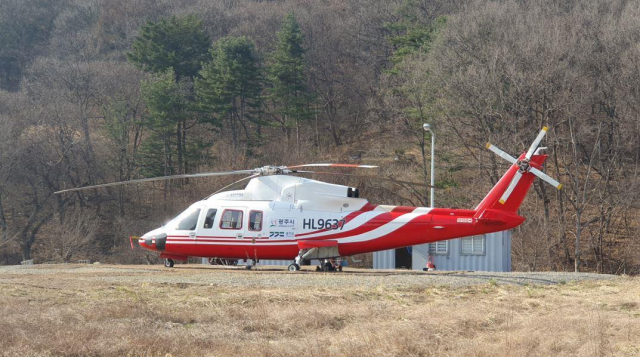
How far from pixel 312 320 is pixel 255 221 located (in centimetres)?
988

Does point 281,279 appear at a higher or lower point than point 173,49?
lower

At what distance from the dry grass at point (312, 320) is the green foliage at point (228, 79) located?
147 ft

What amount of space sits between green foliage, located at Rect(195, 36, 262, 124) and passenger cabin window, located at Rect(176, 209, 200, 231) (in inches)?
1517

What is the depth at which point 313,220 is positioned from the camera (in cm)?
2283

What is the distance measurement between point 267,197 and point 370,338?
1191 cm

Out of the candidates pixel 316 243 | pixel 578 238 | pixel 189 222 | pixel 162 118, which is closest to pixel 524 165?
pixel 316 243

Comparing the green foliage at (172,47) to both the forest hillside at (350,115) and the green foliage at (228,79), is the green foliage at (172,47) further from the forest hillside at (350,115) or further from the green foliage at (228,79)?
the green foliage at (228,79)

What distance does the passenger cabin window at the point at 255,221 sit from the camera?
76.0 feet

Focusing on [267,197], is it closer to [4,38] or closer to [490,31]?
[490,31]

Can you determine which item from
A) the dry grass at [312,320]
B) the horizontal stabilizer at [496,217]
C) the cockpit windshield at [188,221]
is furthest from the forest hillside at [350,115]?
the dry grass at [312,320]

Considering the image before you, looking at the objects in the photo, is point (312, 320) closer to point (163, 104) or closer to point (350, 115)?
point (163, 104)

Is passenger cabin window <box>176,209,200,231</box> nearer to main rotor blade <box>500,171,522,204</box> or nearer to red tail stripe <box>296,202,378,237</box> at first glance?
red tail stripe <box>296,202,378,237</box>

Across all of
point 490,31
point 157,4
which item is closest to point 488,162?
point 490,31

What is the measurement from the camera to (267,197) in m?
23.5
